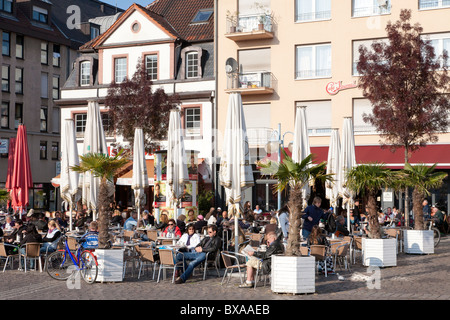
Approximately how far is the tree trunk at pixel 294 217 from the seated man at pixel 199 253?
2585mm

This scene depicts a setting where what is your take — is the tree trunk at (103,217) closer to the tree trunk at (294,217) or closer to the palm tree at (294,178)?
the palm tree at (294,178)

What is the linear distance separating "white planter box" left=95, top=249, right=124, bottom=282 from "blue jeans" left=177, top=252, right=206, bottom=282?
4.22 feet

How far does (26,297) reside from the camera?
12406 mm

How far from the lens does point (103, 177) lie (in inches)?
581

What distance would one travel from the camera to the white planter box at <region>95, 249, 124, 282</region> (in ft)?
46.2

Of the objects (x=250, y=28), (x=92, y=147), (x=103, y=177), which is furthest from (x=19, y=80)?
(x=103, y=177)

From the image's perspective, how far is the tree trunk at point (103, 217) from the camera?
565 inches

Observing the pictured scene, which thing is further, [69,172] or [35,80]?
[35,80]

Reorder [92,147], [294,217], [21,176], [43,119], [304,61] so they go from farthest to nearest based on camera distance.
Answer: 1. [43,119]
2. [304,61]
3. [21,176]
4. [92,147]
5. [294,217]

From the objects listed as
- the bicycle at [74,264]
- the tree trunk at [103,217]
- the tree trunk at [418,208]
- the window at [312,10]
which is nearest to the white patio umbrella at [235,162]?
the tree trunk at [103,217]

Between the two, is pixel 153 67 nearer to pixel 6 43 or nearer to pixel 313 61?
pixel 313 61

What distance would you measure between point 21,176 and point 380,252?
1500 centimetres

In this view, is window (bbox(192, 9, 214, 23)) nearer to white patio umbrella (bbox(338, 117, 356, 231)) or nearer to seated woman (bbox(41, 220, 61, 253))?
white patio umbrella (bbox(338, 117, 356, 231))
